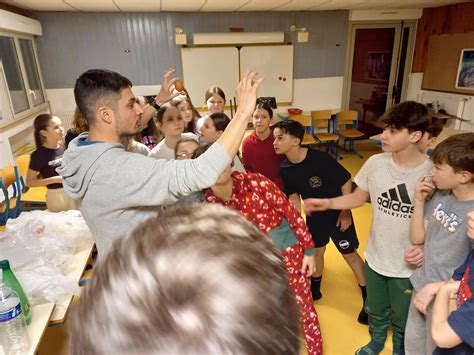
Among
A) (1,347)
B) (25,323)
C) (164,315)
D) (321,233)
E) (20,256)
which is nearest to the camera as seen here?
(164,315)

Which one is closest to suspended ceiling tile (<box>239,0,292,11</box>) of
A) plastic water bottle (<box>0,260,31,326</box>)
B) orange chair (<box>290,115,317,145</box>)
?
orange chair (<box>290,115,317,145</box>)

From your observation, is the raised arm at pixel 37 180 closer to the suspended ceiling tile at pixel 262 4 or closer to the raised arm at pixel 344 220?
the raised arm at pixel 344 220

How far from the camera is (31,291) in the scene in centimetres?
144

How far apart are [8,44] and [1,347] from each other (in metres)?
4.49

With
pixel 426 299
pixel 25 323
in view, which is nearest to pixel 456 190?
pixel 426 299

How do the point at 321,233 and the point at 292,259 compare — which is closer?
the point at 292,259

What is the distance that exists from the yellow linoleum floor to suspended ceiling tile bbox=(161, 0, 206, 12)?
374cm

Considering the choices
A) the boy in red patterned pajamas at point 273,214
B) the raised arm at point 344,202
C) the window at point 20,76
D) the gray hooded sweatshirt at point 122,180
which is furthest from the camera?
the window at point 20,76

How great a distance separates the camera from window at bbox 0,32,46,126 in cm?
408

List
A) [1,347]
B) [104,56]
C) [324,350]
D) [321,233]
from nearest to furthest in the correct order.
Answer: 1. [1,347]
2. [324,350]
3. [321,233]
4. [104,56]

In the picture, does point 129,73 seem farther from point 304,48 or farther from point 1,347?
point 1,347

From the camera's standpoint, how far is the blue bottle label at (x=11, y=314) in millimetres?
1147

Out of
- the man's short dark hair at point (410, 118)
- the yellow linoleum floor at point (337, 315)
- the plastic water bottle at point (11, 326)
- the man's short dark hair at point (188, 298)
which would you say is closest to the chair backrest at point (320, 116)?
the yellow linoleum floor at point (337, 315)

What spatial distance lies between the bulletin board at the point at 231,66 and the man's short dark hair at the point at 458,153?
15.9 feet
